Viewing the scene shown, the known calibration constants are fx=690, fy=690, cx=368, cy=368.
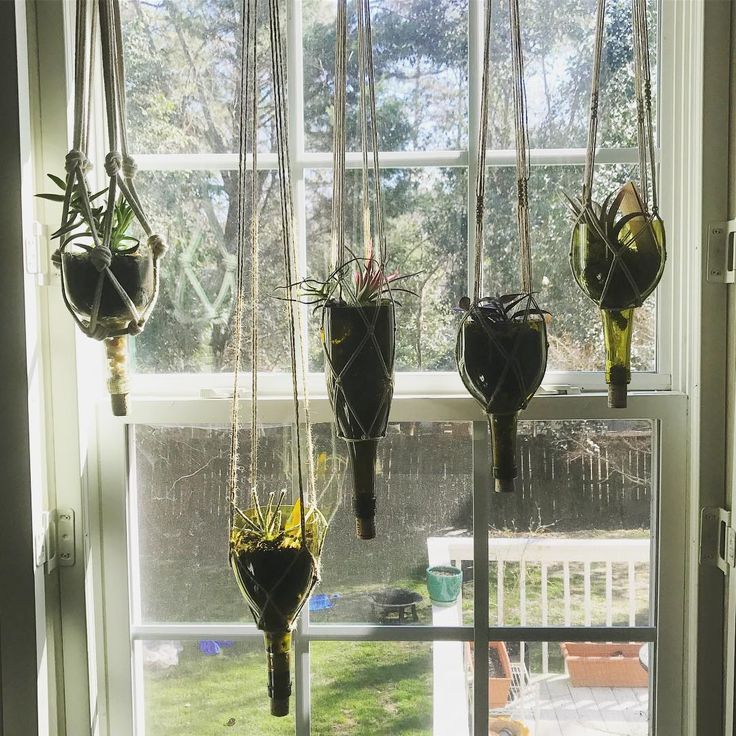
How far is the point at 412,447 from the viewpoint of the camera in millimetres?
1268

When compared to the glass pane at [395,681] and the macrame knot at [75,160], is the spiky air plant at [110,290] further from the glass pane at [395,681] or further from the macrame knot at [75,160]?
the glass pane at [395,681]

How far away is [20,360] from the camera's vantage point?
1.12m

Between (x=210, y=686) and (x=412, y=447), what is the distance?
598 mm

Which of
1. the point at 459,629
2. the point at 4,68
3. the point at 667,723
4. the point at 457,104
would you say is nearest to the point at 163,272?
the point at 4,68

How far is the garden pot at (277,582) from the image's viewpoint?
94cm

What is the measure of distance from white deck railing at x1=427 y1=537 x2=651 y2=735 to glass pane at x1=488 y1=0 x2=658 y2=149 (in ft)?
2.41

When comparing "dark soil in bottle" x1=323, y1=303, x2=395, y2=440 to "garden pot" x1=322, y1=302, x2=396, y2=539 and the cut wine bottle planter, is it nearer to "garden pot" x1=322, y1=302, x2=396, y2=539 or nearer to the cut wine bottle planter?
"garden pot" x1=322, y1=302, x2=396, y2=539

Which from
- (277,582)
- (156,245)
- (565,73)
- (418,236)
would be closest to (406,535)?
(277,582)

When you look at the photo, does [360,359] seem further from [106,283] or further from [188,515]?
[188,515]

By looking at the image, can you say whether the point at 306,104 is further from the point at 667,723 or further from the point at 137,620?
the point at 667,723

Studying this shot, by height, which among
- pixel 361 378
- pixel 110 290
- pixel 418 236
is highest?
pixel 418 236

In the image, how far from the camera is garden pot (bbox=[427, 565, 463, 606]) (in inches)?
50.6

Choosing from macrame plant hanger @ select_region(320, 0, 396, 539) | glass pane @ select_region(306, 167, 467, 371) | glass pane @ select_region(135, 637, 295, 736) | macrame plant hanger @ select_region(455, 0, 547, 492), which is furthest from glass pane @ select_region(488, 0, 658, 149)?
glass pane @ select_region(135, 637, 295, 736)

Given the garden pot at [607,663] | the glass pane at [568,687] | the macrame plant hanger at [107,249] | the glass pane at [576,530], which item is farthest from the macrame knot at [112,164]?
the garden pot at [607,663]
